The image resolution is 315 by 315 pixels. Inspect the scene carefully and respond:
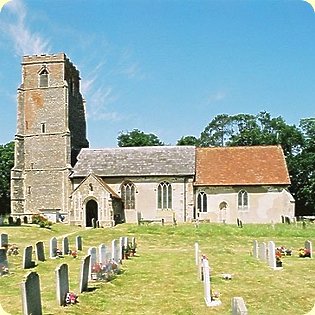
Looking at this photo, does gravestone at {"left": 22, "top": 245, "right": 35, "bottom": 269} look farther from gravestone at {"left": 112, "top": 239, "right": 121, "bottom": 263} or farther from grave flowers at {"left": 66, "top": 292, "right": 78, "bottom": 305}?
grave flowers at {"left": 66, "top": 292, "right": 78, "bottom": 305}

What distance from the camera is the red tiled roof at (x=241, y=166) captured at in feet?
143

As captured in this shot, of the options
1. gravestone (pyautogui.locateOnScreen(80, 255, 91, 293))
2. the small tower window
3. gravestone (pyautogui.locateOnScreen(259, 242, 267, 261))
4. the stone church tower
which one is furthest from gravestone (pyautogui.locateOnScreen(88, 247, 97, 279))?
the small tower window

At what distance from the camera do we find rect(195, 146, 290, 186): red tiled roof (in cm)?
4353

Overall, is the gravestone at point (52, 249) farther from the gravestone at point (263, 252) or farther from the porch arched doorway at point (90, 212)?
the porch arched doorway at point (90, 212)

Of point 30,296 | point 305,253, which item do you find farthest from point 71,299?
point 305,253

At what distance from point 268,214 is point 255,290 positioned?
101 ft

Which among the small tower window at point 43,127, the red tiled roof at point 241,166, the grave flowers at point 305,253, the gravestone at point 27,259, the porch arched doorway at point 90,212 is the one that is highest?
the small tower window at point 43,127

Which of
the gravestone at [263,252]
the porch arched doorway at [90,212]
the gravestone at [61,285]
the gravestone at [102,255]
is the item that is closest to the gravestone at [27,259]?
the gravestone at [102,255]

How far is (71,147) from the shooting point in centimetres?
4806

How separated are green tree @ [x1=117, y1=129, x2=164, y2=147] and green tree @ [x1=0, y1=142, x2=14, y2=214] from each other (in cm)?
1547

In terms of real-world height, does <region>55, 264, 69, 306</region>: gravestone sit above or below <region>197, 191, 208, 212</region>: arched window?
Answer: below

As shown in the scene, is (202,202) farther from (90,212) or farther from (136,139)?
(136,139)

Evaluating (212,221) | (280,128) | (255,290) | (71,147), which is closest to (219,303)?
(255,290)

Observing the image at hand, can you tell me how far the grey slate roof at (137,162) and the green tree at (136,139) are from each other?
27.7m
